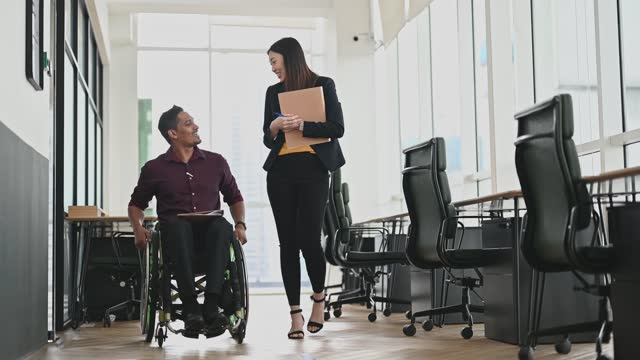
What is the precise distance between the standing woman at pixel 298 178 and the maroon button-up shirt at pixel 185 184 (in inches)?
13.8

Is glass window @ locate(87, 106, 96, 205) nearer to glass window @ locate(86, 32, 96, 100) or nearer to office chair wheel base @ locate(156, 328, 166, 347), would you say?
glass window @ locate(86, 32, 96, 100)

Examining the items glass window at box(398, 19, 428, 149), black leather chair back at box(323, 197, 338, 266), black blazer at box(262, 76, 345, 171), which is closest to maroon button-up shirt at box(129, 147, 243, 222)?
black blazer at box(262, 76, 345, 171)

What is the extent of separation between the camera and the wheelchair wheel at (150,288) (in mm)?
3891

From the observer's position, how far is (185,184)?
419 cm

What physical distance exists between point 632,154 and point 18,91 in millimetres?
3358

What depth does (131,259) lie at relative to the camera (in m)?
5.89

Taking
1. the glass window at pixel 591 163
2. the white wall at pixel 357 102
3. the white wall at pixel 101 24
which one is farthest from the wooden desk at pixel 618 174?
the white wall at pixel 357 102

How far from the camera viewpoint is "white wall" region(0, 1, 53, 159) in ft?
10.8

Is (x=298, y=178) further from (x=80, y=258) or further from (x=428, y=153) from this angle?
(x=80, y=258)

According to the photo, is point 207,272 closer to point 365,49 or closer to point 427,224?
point 427,224

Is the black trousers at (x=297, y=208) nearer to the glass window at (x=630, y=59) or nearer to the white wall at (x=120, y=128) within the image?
the glass window at (x=630, y=59)

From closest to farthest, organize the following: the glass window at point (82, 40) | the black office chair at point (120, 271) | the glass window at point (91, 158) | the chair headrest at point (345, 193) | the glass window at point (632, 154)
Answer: the glass window at point (632, 154) < the black office chair at point (120, 271) < the chair headrest at point (345, 193) < the glass window at point (82, 40) < the glass window at point (91, 158)

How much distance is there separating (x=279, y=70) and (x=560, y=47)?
8.34 feet

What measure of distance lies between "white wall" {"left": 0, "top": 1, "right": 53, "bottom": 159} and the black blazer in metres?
1.11
